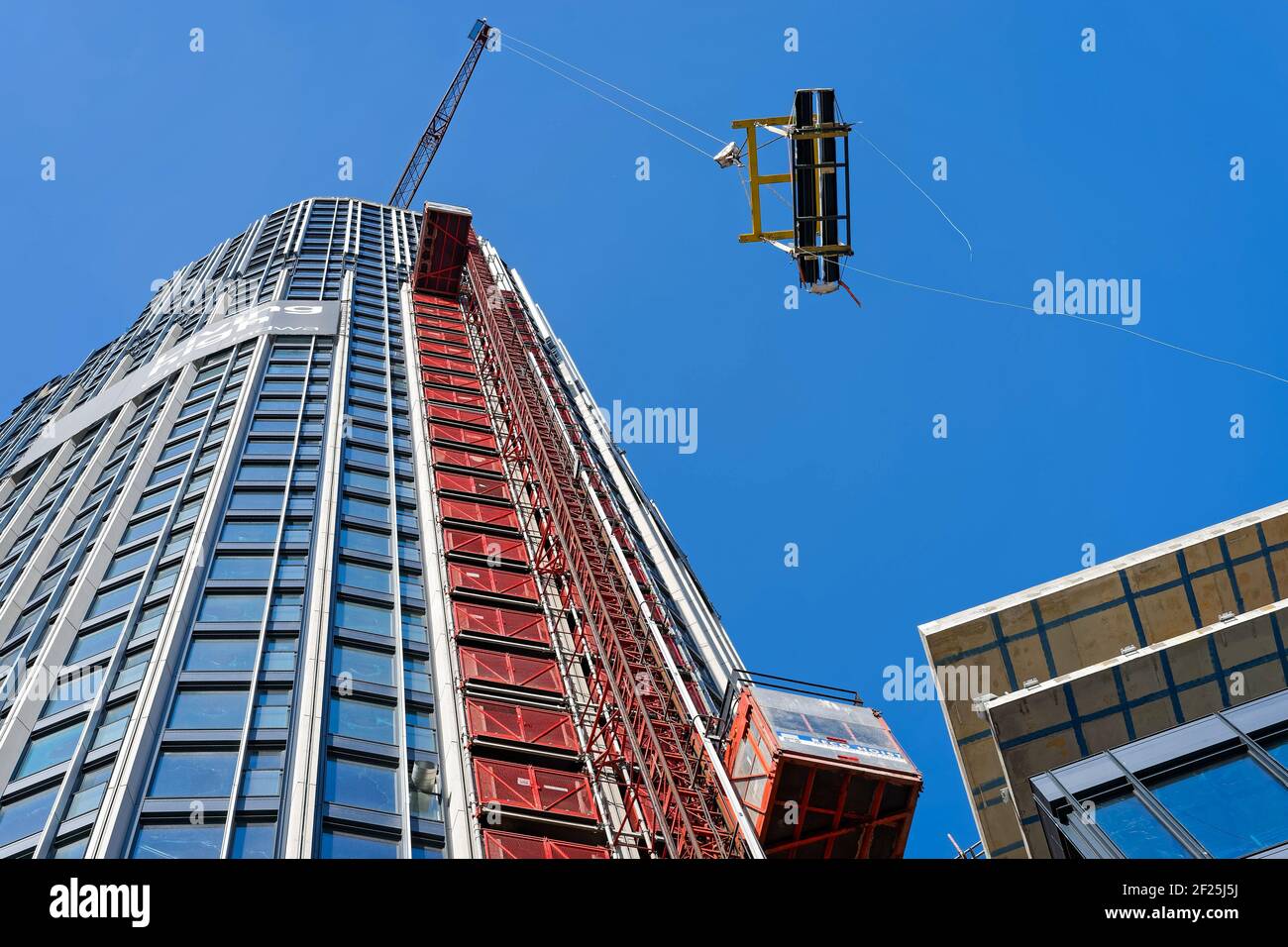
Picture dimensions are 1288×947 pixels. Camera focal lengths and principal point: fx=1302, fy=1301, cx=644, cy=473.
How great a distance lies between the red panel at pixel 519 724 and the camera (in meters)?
46.8

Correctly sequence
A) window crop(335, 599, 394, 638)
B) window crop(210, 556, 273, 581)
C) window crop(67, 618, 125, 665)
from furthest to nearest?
1. window crop(210, 556, 273, 581)
2. window crop(335, 599, 394, 638)
3. window crop(67, 618, 125, 665)

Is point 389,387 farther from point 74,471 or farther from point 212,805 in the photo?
point 212,805

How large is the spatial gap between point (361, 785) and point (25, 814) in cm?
977

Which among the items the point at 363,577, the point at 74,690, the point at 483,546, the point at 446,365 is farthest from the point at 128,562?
the point at 446,365

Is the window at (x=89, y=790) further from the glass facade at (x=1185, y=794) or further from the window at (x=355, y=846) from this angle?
the glass facade at (x=1185, y=794)

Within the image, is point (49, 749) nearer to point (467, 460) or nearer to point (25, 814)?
point (25, 814)

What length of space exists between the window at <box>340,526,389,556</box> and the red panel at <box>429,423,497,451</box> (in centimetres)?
1428

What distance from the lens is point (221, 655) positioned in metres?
46.9

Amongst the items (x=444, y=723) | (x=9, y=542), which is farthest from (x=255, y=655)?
(x=9, y=542)

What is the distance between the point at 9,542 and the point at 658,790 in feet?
130

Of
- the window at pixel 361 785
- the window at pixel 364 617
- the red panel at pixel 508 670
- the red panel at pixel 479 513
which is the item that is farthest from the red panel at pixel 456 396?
the window at pixel 361 785

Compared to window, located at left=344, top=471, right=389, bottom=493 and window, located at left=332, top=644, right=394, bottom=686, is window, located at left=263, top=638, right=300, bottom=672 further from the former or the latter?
window, located at left=344, top=471, right=389, bottom=493

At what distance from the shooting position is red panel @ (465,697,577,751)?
46.8 m

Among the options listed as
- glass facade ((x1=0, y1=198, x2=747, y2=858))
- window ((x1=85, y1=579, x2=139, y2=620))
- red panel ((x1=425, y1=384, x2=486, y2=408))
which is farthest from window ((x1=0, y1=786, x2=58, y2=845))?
red panel ((x1=425, y1=384, x2=486, y2=408))
